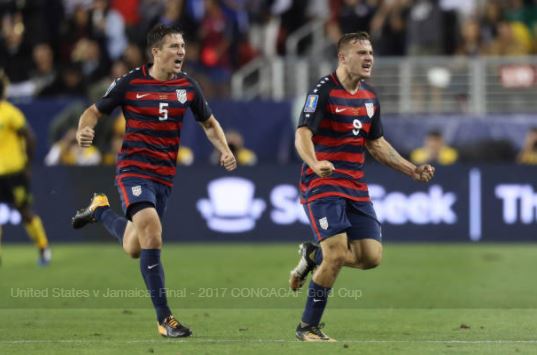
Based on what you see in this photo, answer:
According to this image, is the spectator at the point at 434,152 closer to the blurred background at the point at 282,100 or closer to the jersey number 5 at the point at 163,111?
the blurred background at the point at 282,100

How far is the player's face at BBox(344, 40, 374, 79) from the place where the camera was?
32.0 ft

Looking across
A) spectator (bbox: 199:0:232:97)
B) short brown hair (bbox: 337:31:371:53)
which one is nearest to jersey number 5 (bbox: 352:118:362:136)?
short brown hair (bbox: 337:31:371:53)

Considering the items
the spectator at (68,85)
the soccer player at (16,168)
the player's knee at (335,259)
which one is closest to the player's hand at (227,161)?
the player's knee at (335,259)

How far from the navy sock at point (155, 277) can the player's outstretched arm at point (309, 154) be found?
141cm

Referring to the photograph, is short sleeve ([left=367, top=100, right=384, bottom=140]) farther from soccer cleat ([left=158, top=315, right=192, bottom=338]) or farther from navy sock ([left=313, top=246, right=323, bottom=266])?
soccer cleat ([left=158, top=315, right=192, bottom=338])

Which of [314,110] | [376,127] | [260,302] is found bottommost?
[260,302]

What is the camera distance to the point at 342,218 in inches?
384

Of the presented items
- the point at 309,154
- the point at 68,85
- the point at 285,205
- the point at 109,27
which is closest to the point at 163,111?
the point at 309,154

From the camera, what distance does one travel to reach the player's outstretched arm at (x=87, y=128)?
9.93 m

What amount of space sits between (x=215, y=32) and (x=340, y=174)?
12287mm

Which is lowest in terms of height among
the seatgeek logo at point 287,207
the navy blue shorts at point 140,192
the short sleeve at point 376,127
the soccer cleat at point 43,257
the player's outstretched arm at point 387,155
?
the seatgeek logo at point 287,207

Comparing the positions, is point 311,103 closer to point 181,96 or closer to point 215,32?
point 181,96

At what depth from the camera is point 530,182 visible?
1909 cm

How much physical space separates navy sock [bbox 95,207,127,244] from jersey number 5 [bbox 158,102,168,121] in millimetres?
983
